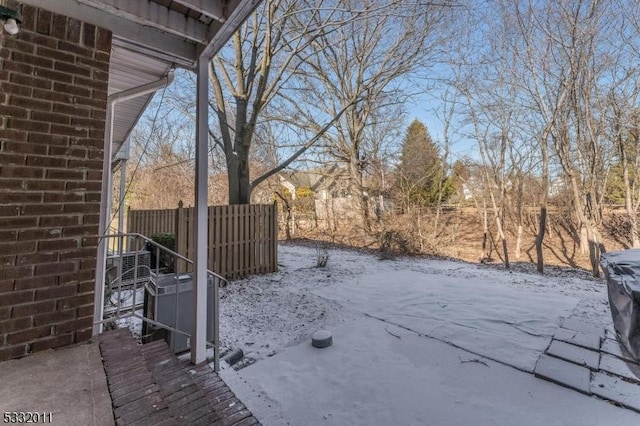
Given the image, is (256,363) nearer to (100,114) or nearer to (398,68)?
(100,114)

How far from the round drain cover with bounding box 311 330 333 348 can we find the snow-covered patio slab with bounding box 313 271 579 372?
108 centimetres

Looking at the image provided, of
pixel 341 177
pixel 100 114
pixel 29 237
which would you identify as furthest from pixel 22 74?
pixel 341 177

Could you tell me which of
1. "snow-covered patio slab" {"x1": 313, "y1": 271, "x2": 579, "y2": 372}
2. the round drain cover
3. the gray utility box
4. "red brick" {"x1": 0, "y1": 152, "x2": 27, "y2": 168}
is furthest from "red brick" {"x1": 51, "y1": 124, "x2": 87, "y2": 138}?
"snow-covered patio slab" {"x1": 313, "y1": 271, "x2": 579, "y2": 372}

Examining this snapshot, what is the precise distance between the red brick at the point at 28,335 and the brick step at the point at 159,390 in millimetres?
353

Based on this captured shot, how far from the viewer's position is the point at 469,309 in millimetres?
4512

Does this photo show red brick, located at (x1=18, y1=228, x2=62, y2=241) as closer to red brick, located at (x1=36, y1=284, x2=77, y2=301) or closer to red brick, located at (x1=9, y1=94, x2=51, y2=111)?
red brick, located at (x1=36, y1=284, x2=77, y2=301)

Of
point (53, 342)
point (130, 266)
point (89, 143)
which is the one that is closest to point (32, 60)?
point (89, 143)

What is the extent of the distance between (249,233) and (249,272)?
85 centimetres

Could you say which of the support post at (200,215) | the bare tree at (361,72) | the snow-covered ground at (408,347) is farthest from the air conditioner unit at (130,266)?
the bare tree at (361,72)

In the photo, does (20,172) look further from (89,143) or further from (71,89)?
(71,89)

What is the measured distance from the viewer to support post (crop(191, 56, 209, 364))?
100 inches

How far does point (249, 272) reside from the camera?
22.0ft

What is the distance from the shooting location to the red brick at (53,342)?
1899 mm

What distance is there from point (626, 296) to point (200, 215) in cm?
400
